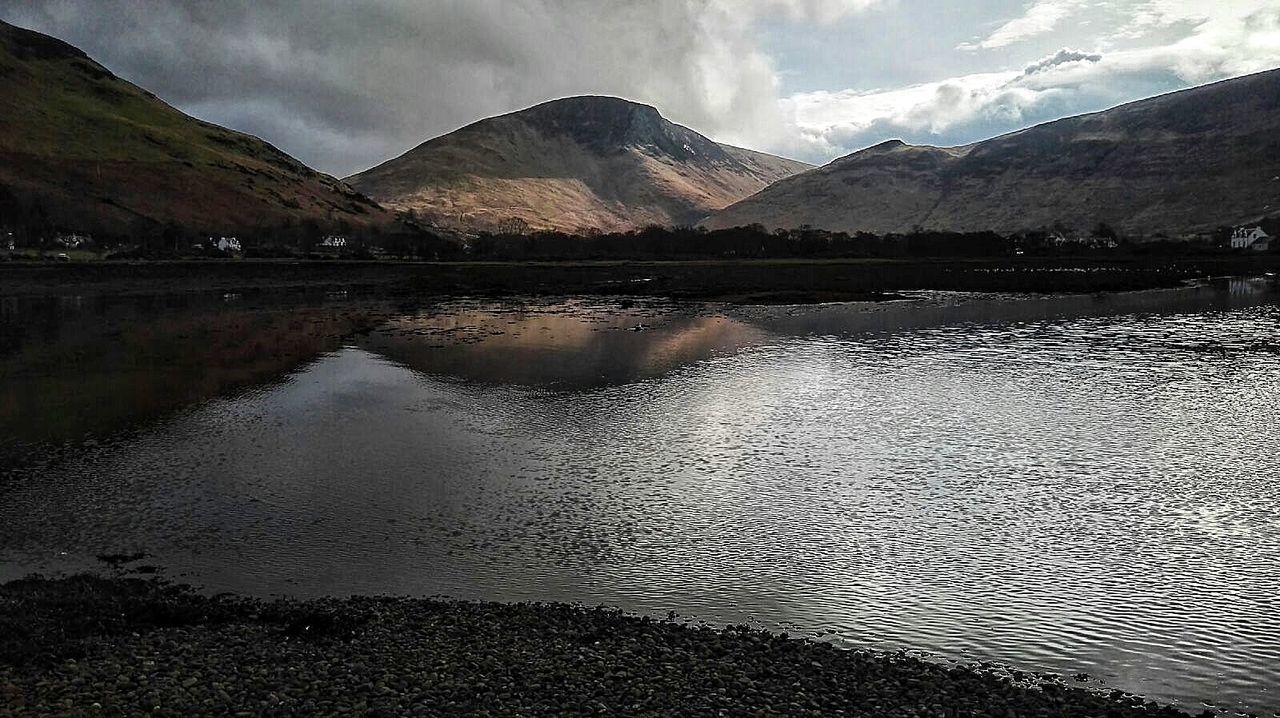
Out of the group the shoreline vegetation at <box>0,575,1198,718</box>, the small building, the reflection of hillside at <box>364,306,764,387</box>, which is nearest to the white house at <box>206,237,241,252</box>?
the small building

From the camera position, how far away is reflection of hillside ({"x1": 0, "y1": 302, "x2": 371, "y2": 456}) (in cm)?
3341

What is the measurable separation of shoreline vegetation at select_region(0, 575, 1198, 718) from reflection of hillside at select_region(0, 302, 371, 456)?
19.6m

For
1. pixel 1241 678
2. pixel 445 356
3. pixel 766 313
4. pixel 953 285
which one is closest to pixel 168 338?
pixel 445 356

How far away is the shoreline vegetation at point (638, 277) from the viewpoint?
10781cm

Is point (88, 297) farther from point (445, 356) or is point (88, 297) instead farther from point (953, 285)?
point (953, 285)

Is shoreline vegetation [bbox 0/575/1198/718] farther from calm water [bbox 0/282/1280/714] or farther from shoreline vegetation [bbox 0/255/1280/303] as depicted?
shoreline vegetation [bbox 0/255/1280/303]

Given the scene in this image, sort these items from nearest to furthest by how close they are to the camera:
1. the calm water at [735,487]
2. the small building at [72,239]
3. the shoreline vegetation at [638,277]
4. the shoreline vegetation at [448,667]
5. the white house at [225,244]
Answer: the shoreline vegetation at [448,667] → the calm water at [735,487] → the shoreline vegetation at [638,277] → the small building at [72,239] → the white house at [225,244]

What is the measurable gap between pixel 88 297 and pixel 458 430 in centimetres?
8865

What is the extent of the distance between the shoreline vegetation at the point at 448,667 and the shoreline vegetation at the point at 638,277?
79615 mm

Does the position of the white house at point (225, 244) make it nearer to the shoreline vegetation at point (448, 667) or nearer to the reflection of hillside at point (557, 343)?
the reflection of hillside at point (557, 343)

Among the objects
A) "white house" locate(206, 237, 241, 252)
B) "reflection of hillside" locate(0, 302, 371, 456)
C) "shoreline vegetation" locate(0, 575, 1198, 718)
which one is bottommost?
"shoreline vegetation" locate(0, 575, 1198, 718)

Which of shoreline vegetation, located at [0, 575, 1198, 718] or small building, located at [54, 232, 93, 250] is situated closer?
shoreline vegetation, located at [0, 575, 1198, 718]

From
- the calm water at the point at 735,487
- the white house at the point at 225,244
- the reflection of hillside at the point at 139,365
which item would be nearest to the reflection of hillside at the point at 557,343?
the calm water at the point at 735,487

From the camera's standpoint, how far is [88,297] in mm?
97688
